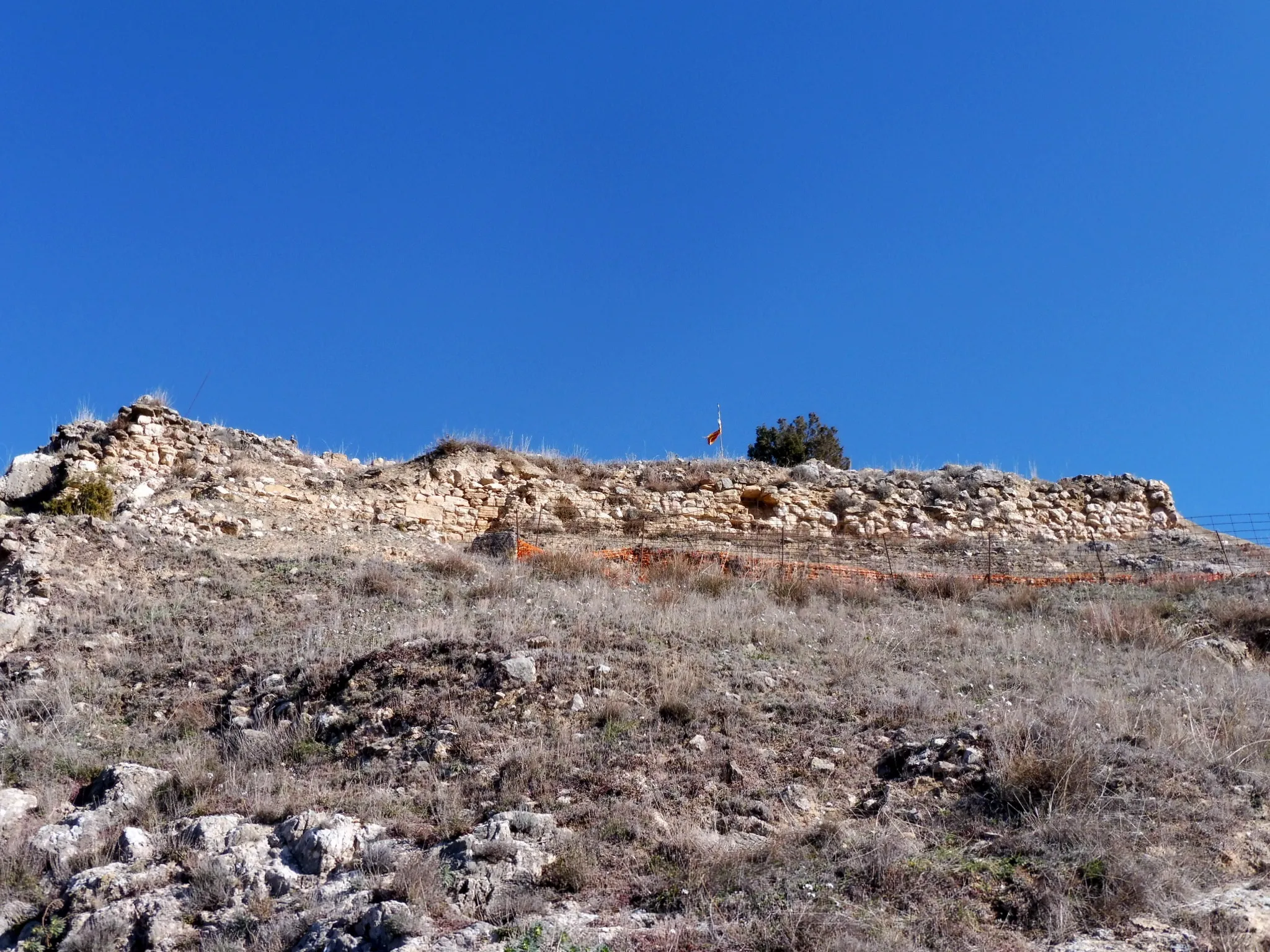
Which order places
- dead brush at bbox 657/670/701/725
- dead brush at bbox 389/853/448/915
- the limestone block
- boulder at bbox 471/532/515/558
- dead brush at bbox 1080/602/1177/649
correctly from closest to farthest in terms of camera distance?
dead brush at bbox 389/853/448/915 < dead brush at bbox 657/670/701/725 < dead brush at bbox 1080/602/1177/649 < boulder at bbox 471/532/515/558 < the limestone block

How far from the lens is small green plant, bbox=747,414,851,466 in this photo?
2681 cm

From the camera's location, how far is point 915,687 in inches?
310

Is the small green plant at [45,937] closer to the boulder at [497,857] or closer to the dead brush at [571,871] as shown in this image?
the boulder at [497,857]

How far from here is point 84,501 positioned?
13.4 meters

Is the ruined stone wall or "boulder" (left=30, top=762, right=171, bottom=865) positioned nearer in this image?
"boulder" (left=30, top=762, right=171, bottom=865)

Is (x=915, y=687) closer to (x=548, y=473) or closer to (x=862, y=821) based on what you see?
(x=862, y=821)

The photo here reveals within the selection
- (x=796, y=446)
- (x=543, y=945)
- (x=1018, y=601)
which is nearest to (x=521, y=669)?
(x=543, y=945)

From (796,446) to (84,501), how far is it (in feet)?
60.7

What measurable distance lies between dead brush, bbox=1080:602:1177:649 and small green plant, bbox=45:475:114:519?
1323 cm

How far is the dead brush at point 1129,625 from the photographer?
34.6 feet

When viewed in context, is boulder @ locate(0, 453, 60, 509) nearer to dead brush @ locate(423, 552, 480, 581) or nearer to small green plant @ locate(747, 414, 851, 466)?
dead brush @ locate(423, 552, 480, 581)

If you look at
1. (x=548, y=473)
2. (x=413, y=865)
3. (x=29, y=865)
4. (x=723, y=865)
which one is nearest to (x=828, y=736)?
(x=723, y=865)

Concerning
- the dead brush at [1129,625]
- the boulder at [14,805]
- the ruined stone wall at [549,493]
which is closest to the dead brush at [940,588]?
the dead brush at [1129,625]

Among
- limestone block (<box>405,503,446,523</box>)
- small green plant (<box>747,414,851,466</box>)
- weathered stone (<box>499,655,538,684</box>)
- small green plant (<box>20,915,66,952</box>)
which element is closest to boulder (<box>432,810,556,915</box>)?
small green plant (<box>20,915,66,952</box>)
